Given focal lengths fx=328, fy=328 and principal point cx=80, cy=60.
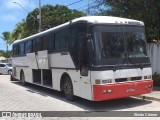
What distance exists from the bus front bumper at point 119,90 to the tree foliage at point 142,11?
654 cm

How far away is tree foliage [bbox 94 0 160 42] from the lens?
17.5 m

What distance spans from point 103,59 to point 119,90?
1.19 metres

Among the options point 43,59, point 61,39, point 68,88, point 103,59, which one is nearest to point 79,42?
point 103,59

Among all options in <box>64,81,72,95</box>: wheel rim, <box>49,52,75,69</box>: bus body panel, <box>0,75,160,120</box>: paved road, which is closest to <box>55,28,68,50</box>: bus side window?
<box>49,52,75,69</box>: bus body panel

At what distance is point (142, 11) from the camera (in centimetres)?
1758

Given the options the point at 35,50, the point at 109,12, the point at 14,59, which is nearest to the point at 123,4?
the point at 109,12

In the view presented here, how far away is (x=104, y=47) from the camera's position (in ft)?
36.9

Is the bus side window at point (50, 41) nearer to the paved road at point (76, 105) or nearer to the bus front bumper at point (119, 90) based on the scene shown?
the paved road at point (76, 105)

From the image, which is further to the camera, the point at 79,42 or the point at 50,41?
the point at 50,41

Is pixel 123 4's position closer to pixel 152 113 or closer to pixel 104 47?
pixel 104 47

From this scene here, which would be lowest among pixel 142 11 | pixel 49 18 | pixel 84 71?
pixel 84 71

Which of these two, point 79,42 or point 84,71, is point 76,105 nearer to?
point 84,71

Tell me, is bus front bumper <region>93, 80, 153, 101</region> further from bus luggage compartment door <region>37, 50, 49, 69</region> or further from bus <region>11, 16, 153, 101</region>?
bus luggage compartment door <region>37, 50, 49, 69</region>

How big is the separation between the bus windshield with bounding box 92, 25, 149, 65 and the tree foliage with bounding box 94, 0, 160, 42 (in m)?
5.64
